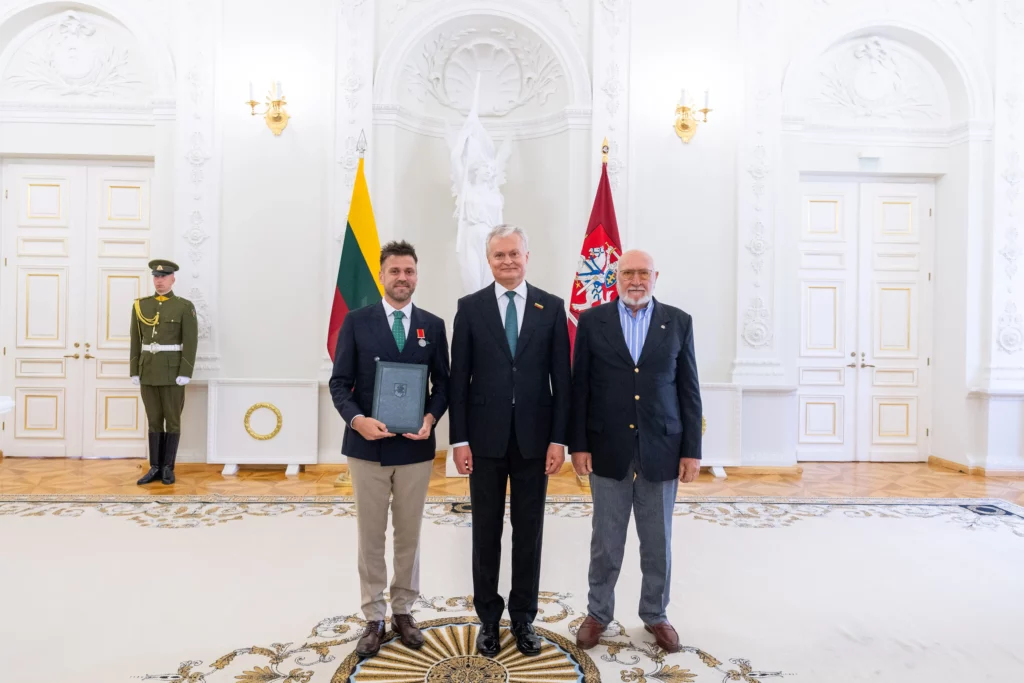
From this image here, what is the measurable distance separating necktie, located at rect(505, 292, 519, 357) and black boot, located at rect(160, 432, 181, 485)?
13.2 feet

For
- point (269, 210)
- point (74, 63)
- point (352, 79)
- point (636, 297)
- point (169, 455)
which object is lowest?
point (169, 455)

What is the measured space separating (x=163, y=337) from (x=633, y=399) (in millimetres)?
4410

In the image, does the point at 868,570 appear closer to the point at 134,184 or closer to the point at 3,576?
the point at 3,576

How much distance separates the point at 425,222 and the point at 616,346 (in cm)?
430

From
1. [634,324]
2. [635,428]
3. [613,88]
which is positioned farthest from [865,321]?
[635,428]

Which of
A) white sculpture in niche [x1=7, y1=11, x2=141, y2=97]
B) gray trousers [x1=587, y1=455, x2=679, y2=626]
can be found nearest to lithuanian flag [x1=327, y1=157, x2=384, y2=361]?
white sculpture in niche [x1=7, y1=11, x2=141, y2=97]

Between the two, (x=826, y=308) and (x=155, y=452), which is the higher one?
(x=826, y=308)

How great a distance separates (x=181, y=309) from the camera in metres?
5.51

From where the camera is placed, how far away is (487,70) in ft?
21.9

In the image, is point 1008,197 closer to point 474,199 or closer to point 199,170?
point 474,199

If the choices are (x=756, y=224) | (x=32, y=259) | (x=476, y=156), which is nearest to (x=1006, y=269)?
(x=756, y=224)

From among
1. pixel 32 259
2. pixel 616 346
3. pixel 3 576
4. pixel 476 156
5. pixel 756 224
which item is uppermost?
pixel 476 156

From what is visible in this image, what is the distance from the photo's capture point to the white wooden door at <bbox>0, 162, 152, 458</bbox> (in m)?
6.22

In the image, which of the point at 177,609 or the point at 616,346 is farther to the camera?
the point at 177,609
